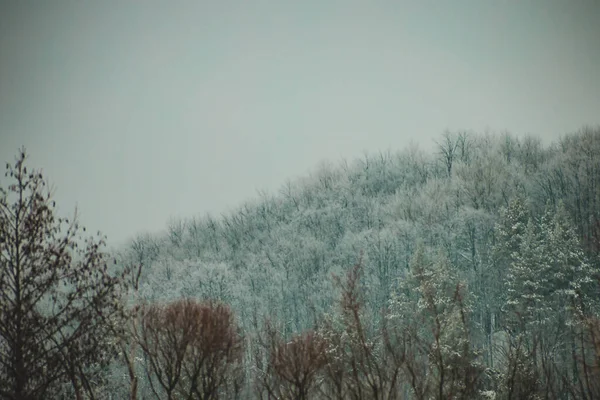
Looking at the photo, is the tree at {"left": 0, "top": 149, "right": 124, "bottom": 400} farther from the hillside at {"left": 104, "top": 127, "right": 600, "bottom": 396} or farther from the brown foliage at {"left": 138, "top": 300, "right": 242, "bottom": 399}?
the hillside at {"left": 104, "top": 127, "right": 600, "bottom": 396}

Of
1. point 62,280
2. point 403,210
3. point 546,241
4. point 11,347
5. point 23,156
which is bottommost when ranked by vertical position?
point 11,347

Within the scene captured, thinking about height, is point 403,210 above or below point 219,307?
above

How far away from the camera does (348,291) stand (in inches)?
448

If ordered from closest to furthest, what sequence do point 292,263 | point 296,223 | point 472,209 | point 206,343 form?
point 206,343, point 472,209, point 292,263, point 296,223

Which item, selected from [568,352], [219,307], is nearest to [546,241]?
[568,352]

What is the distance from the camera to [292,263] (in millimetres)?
69312

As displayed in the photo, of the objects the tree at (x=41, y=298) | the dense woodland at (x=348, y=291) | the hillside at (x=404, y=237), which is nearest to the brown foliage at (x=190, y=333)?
the dense woodland at (x=348, y=291)

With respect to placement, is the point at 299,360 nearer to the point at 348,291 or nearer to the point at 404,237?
the point at 348,291

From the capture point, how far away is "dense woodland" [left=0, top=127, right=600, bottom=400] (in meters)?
9.30

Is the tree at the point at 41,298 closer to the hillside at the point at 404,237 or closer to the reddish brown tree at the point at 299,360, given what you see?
the reddish brown tree at the point at 299,360

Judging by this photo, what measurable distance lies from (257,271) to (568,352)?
45368mm

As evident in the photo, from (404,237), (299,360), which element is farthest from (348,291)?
(404,237)

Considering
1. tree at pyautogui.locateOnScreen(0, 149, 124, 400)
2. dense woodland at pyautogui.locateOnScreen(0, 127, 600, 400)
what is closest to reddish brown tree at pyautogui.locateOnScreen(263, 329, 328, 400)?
dense woodland at pyautogui.locateOnScreen(0, 127, 600, 400)

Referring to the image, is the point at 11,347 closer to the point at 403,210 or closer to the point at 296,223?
the point at 403,210
